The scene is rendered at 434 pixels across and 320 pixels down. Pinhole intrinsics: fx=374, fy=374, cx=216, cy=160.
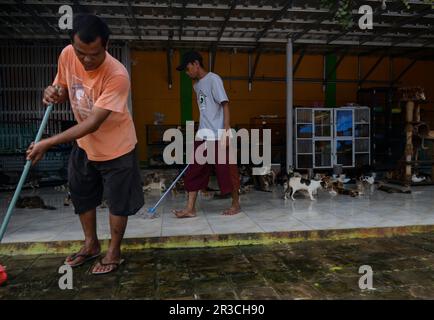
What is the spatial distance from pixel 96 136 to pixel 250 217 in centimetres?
229

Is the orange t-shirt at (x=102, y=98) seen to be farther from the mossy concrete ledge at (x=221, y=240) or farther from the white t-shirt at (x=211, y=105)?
the white t-shirt at (x=211, y=105)

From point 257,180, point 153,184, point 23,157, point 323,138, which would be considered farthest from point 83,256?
point 323,138

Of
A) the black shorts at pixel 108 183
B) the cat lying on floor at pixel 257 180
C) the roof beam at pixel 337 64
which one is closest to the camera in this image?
the black shorts at pixel 108 183

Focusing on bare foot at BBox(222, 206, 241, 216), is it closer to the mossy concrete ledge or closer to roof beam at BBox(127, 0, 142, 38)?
the mossy concrete ledge

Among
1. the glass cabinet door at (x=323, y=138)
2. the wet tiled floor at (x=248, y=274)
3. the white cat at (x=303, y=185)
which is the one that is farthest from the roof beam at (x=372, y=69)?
the wet tiled floor at (x=248, y=274)

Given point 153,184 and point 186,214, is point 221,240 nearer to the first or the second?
point 186,214

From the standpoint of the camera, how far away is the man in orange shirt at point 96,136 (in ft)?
8.39

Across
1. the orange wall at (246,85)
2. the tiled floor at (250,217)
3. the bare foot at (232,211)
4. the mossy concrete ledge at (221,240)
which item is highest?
the orange wall at (246,85)

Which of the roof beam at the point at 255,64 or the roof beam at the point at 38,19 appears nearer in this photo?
the roof beam at the point at 38,19

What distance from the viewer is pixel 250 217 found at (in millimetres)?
4504

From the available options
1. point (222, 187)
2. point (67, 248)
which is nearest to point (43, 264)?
point (67, 248)

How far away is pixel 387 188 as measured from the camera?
6574mm

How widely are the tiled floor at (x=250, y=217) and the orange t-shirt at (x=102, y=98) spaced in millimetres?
1151

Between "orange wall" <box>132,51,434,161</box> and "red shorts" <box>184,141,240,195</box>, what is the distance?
4.79 m
